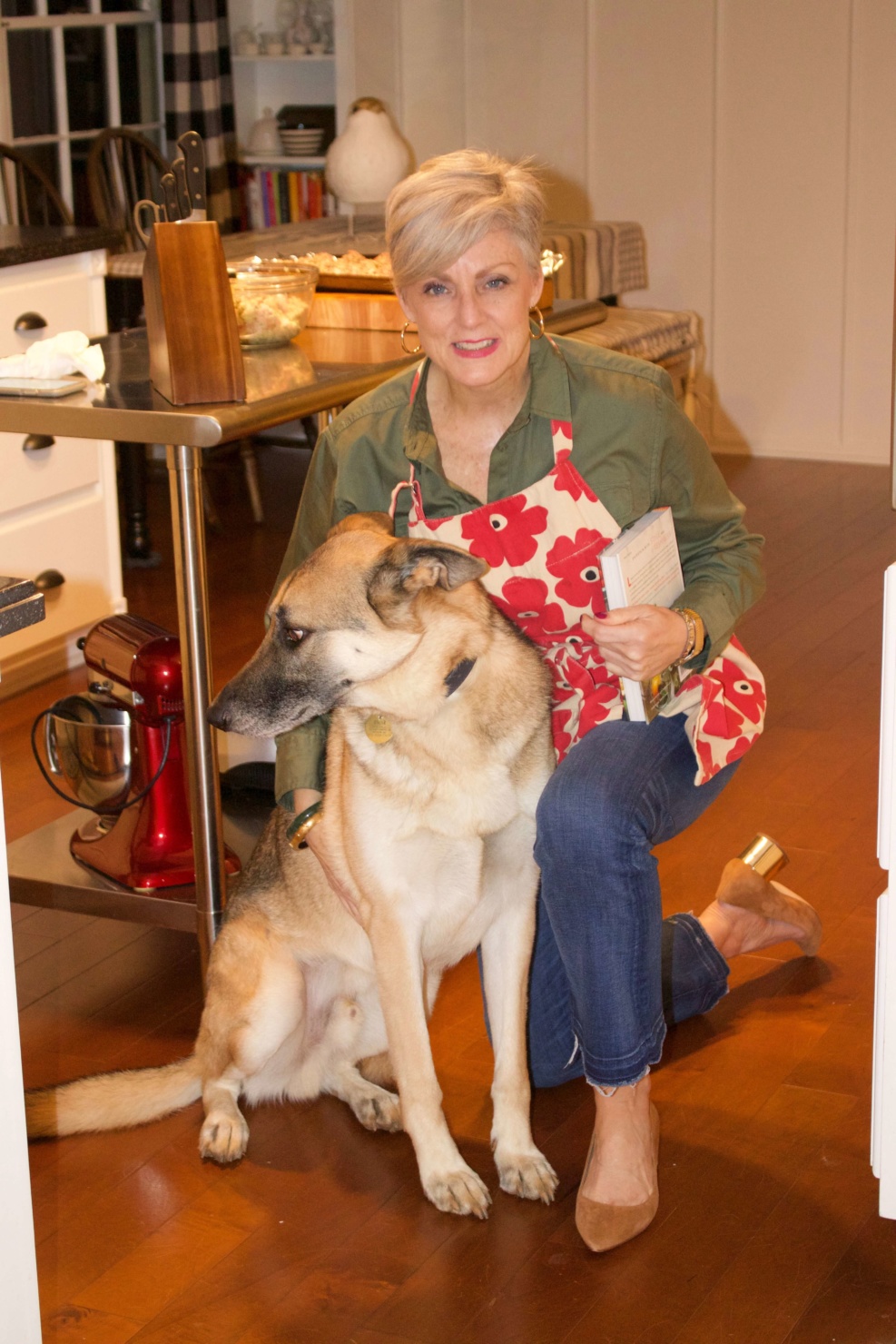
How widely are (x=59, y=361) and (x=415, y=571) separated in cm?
79

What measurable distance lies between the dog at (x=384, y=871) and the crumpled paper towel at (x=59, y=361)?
2.01 feet

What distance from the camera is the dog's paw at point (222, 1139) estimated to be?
199 centimetres

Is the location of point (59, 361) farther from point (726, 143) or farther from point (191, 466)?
A: point (726, 143)

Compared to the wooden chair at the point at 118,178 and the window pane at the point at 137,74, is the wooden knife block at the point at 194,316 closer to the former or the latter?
the wooden chair at the point at 118,178

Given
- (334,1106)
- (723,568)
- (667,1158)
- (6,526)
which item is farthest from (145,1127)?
(6,526)

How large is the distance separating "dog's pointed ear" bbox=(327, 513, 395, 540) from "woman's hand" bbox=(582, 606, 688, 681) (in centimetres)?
26

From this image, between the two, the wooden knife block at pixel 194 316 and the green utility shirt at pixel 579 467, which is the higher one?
the wooden knife block at pixel 194 316

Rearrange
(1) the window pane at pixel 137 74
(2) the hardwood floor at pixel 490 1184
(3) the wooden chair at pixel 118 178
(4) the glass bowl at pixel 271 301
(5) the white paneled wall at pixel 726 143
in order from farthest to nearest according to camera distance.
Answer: (1) the window pane at pixel 137 74 → (5) the white paneled wall at pixel 726 143 → (3) the wooden chair at pixel 118 178 → (4) the glass bowl at pixel 271 301 → (2) the hardwood floor at pixel 490 1184

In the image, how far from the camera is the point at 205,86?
6055mm

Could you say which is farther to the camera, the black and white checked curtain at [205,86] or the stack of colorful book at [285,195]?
the stack of colorful book at [285,195]

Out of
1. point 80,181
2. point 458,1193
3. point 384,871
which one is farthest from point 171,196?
point 80,181

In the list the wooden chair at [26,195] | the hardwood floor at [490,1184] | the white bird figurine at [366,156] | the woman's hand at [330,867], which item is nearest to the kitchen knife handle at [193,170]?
the woman's hand at [330,867]

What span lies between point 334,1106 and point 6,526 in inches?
73.7

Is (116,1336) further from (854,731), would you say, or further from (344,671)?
(854,731)
